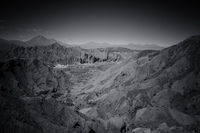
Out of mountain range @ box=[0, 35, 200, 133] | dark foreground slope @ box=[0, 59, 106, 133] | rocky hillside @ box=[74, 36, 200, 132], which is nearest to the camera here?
dark foreground slope @ box=[0, 59, 106, 133]

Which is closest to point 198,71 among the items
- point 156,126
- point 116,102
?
point 156,126

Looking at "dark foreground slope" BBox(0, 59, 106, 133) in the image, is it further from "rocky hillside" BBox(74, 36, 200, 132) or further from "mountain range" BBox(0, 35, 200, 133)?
"rocky hillside" BBox(74, 36, 200, 132)

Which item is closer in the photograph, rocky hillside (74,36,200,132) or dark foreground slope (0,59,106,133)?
dark foreground slope (0,59,106,133)

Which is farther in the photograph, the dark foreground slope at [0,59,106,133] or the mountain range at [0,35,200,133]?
the mountain range at [0,35,200,133]

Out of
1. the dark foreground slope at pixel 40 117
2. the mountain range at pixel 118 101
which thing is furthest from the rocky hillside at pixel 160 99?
the dark foreground slope at pixel 40 117

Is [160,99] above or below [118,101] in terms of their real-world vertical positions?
above

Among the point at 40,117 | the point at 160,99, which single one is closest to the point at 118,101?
the point at 160,99

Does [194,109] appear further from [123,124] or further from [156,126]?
[123,124]

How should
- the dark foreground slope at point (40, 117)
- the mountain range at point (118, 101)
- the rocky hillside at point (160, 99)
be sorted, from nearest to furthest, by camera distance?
the dark foreground slope at point (40, 117)
the mountain range at point (118, 101)
the rocky hillside at point (160, 99)

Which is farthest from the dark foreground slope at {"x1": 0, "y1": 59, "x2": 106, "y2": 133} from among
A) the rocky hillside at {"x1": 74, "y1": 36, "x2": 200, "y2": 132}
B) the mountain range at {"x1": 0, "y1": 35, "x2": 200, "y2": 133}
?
the rocky hillside at {"x1": 74, "y1": 36, "x2": 200, "y2": 132}

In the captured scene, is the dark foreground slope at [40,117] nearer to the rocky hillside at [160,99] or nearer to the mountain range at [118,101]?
the mountain range at [118,101]

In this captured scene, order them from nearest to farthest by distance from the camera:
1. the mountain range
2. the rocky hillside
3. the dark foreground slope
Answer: the dark foreground slope < the mountain range < the rocky hillside

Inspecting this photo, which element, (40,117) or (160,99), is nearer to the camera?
(40,117)

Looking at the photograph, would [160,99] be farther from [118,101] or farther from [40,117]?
[40,117]
